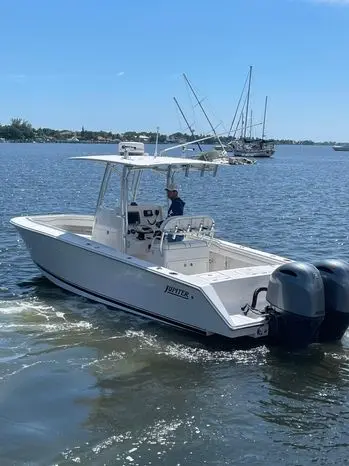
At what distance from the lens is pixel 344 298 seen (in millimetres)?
8742

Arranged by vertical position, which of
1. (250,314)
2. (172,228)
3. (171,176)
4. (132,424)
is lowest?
(132,424)

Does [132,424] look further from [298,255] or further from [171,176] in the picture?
[298,255]

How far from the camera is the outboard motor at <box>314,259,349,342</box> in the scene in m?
8.74

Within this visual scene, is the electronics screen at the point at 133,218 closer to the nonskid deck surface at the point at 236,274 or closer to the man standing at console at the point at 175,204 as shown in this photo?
the man standing at console at the point at 175,204

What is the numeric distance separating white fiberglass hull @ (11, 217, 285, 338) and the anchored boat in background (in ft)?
0.06

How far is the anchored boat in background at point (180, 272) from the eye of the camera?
862 centimetres

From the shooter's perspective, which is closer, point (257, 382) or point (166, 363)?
point (257, 382)

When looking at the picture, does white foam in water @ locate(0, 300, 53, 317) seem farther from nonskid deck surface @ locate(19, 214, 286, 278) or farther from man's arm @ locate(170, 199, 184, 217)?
man's arm @ locate(170, 199, 184, 217)

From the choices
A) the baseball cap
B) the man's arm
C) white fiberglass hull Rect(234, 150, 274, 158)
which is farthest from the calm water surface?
white fiberglass hull Rect(234, 150, 274, 158)

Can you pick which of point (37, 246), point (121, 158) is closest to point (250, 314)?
point (121, 158)

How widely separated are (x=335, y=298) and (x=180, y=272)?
2.77 m

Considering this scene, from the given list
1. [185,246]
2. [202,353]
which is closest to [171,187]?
[185,246]

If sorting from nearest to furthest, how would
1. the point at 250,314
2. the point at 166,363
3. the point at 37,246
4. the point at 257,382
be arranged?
the point at 257,382, the point at 166,363, the point at 250,314, the point at 37,246

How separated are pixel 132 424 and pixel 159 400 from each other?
690mm
